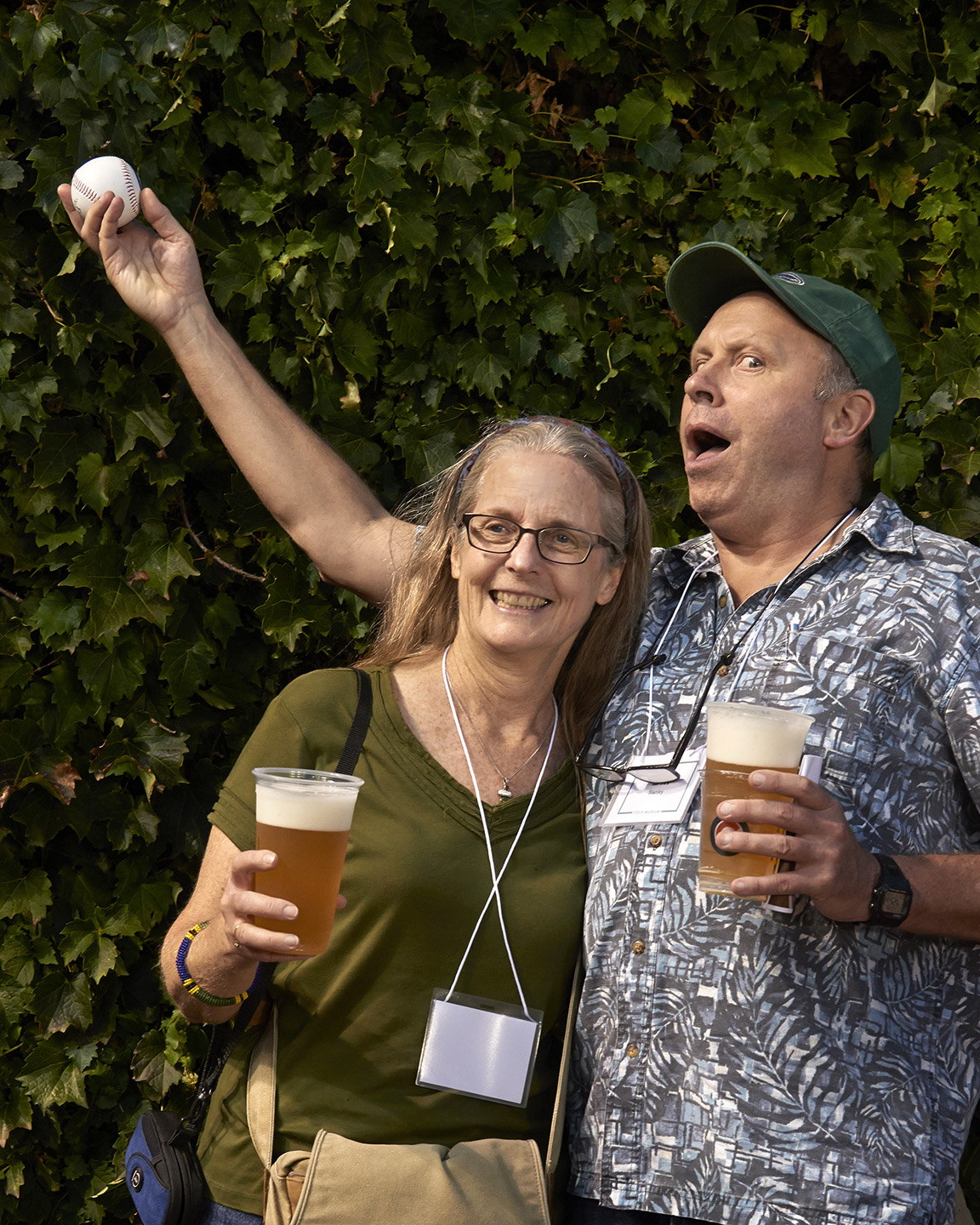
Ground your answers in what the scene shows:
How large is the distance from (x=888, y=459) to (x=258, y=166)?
67.7 inches

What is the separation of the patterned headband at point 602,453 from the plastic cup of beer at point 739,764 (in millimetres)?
792

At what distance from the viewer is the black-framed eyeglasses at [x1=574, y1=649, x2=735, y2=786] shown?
2129 mm

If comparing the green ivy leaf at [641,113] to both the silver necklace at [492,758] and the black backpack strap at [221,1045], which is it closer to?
the silver necklace at [492,758]

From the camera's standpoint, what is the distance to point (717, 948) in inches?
77.0

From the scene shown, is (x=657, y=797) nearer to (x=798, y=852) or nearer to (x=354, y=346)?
(x=798, y=852)

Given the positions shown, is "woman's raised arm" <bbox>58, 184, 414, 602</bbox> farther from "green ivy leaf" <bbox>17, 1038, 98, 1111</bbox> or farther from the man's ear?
"green ivy leaf" <bbox>17, 1038, 98, 1111</bbox>

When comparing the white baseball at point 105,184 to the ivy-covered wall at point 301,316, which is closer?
the white baseball at point 105,184

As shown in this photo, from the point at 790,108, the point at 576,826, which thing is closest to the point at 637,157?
the point at 790,108

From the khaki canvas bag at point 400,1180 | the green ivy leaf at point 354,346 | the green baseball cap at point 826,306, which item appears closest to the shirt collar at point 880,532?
the green baseball cap at point 826,306

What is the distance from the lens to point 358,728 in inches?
84.4

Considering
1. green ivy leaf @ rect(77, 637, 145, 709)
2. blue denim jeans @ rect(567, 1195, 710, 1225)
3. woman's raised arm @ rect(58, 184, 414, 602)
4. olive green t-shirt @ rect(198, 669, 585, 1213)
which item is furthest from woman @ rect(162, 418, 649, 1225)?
green ivy leaf @ rect(77, 637, 145, 709)

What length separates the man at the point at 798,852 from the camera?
184 cm

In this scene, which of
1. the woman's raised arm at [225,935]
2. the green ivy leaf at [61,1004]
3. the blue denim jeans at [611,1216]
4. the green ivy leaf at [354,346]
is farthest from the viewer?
the green ivy leaf at [354,346]

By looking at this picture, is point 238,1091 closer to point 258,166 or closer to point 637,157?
point 258,166
